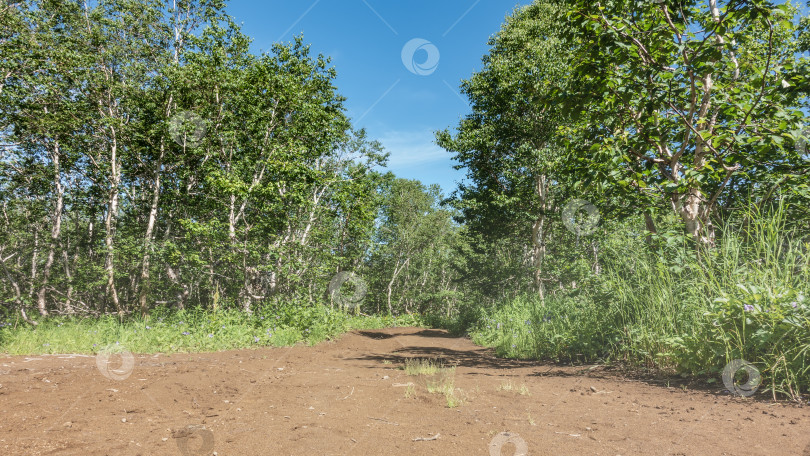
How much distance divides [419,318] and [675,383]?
19282 millimetres

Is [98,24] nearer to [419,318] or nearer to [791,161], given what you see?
[791,161]

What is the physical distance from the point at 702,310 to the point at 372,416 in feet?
10.5

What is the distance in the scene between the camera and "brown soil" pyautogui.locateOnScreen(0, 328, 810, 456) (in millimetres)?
2213

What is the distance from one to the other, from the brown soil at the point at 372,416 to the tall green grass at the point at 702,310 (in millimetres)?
410

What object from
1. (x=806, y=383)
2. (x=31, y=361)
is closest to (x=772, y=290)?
(x=806, y=383)
